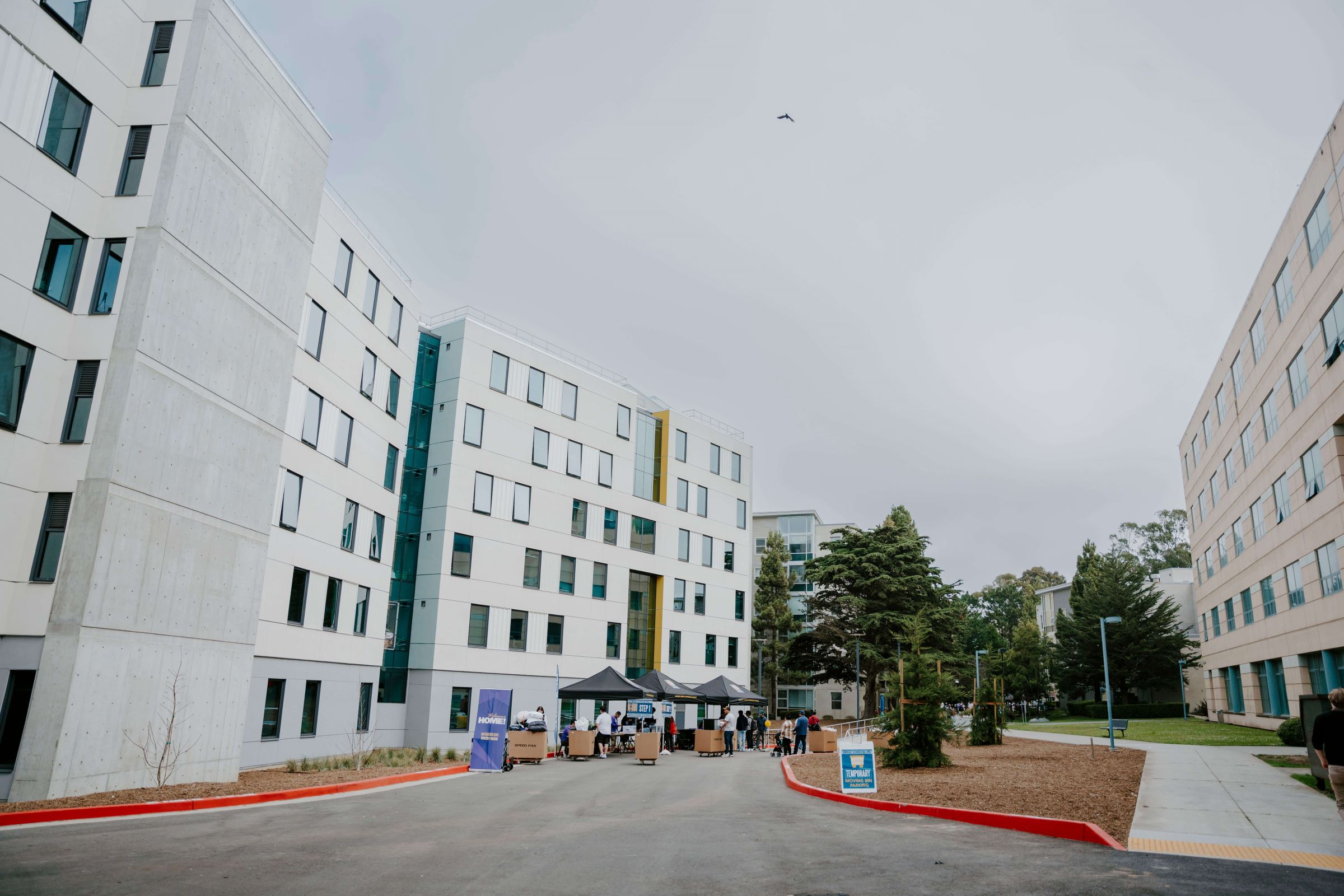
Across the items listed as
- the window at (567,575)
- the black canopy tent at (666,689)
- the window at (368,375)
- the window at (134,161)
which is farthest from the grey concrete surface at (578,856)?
the window at (567,575)

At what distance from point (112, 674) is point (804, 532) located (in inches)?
2752

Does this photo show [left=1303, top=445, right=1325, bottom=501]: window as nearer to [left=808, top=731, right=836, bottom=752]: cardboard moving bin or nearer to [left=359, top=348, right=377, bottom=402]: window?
[left=808, top=731, right=836, bottom=752]: cardboard moving bin

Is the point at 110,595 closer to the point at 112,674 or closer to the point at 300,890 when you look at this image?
the point at 112,674

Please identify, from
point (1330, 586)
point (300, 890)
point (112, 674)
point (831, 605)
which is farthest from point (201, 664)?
point (831, 605)

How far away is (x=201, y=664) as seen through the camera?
62.1 feet

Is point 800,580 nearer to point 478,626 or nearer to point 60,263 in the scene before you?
point 478,626

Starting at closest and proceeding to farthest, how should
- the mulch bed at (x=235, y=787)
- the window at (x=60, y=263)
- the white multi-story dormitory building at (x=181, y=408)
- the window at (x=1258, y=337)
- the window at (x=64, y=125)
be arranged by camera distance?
1. the mulch bed at (x=235, y=787)
2. the white multi-story dormitory building at (x=181, y=408)
3. the window at (x=60, y=263)
4. the window at (x=64, y=125)
5. the window at (x=1258, y=337)

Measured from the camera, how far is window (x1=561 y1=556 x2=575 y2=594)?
41750 millimetres

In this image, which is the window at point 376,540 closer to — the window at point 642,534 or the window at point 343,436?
the window at point 343,436

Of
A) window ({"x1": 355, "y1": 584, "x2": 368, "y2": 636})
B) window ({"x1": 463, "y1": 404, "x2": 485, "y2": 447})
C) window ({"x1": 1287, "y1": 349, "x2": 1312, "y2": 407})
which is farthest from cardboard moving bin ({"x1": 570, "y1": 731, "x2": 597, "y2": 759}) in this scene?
window ({"x1": 1287, "y1": 349, "x2": 1312, "y2": 407})

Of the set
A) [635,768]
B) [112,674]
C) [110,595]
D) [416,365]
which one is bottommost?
[635,768]

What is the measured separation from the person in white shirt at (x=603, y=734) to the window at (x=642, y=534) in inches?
595

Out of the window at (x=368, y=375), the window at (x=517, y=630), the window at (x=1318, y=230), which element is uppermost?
the window at (x=1318, y=230)

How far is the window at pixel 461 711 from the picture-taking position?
36.0 meters
